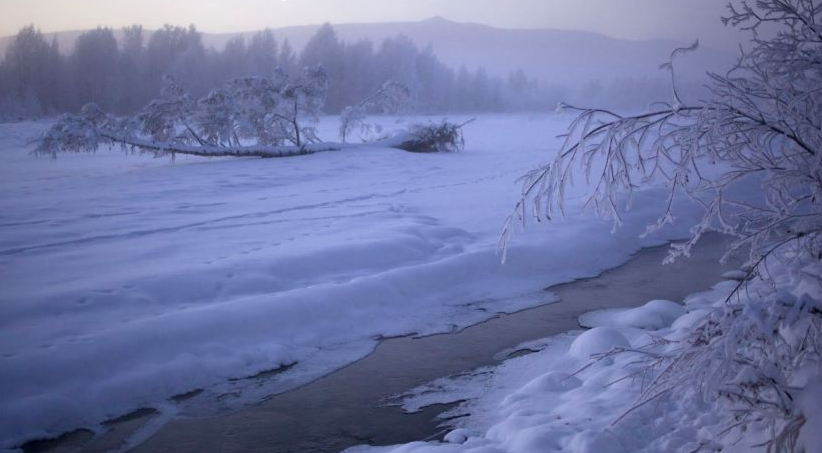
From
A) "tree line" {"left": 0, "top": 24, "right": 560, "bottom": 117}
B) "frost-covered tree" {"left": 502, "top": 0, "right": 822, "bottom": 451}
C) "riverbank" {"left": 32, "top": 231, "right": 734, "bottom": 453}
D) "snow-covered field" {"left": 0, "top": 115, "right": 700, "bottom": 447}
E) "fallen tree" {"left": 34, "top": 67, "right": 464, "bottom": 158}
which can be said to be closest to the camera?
"frost-covered tree" {"left": 502, "top": 0, "right": 822, "bottom": 451}

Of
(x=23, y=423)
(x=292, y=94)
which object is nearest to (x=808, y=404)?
(x=23, y=423)

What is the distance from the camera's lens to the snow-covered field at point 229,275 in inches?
215

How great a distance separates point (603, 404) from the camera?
4.41 meters

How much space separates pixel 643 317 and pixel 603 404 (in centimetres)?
264

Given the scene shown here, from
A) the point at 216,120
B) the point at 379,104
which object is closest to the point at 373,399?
the point at 216,120

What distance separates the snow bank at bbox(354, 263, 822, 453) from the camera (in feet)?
9.48

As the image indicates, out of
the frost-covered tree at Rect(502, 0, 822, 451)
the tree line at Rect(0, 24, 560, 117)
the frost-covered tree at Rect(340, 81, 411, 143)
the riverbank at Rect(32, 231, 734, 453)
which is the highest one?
the tree line at Rect(0, 24, 560, 117)

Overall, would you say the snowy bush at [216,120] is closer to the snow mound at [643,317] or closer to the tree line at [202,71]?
the snow mound at [643,317]

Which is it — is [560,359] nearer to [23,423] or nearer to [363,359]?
[363,359]

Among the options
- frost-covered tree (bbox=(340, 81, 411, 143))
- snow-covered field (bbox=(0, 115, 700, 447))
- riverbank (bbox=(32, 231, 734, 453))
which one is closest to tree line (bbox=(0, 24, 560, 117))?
frost-covered tree (bbox=(340, 81, 411, 143))

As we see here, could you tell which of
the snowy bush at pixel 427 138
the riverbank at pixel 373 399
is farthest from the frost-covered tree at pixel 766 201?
the snowy bush at pixel 427 138

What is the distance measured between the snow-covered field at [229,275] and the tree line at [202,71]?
1259 inches

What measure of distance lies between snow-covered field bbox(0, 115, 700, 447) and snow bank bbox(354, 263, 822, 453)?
56.1 inches

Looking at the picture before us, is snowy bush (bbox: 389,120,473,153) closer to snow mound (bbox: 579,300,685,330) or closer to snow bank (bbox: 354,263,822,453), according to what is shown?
snow mound (bbox: 579,300,685,330)
